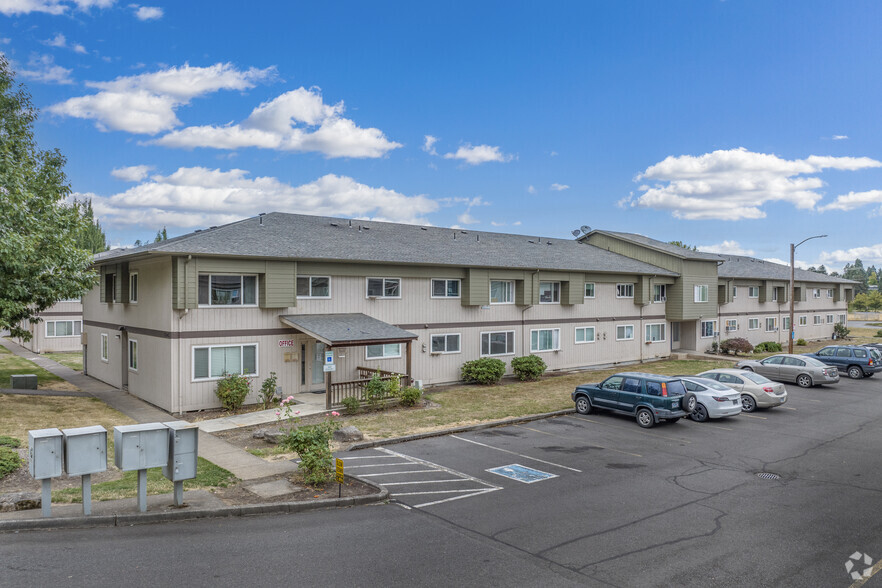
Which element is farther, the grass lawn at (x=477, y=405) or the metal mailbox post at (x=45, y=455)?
the grass lawn at (x=477, y=405)

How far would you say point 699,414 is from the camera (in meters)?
20.7

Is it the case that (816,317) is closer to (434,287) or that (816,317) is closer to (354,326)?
(434,287)

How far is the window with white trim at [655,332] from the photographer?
128 ft

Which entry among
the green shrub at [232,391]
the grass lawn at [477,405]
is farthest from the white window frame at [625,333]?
the green shrub at [232,391]

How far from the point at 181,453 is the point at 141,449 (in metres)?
0.65

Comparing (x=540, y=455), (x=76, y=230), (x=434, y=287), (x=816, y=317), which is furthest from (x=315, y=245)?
(x=816, y=317)

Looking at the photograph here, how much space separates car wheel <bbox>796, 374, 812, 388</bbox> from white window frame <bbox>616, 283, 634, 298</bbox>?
11.1 meters

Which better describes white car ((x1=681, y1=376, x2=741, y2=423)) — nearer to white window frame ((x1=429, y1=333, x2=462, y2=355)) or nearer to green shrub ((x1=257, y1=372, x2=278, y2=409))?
white window frame ((x1=429, y1=333, x2=462, y2=355))

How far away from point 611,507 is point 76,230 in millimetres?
23650

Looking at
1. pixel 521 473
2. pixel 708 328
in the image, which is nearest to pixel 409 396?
pixel 521 473

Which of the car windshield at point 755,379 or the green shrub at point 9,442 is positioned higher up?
the car windshield at point 755,379

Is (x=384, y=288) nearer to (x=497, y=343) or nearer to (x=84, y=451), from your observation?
(x=497, y=343)

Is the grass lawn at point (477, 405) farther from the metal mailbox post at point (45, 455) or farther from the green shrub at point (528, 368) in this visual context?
the metal mailbox post at point (45, 455)

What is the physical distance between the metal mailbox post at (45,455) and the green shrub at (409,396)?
1376cm
